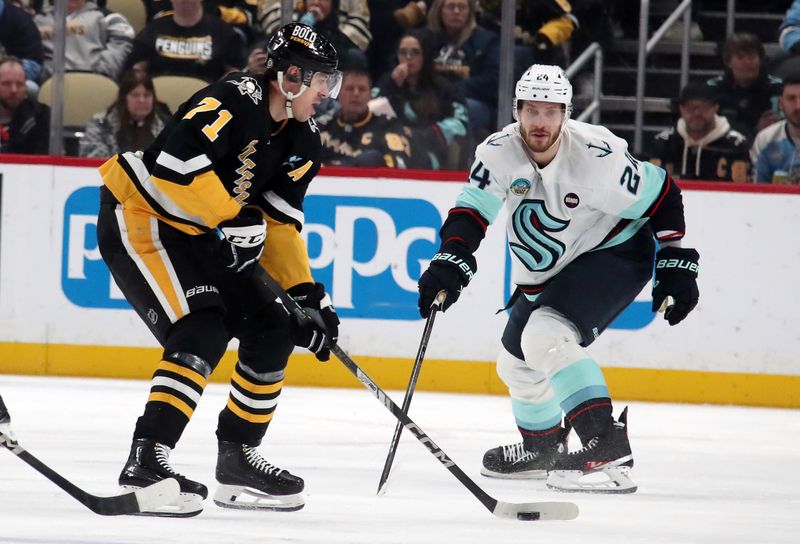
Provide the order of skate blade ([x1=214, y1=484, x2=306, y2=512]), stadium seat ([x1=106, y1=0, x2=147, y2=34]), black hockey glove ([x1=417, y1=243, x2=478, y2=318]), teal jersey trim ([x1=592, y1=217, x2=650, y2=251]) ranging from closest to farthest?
skate blade ([x1=214, y1=484, x2=306, y2=512])
black hockey glove ([x1=417, y1=243, x2=478, y2=318])
teal jersey trim ([x1=592, y1=217, x2=650, y2=251])
stadium seat ([x1=106, y1=0, x2=147, y2=34])

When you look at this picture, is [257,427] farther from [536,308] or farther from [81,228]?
[81,228]

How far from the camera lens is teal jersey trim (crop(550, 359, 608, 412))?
3459 mm

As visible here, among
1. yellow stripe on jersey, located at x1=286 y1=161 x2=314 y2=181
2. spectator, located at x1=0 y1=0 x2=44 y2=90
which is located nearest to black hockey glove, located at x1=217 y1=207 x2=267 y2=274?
yellow stripe on jersey, located at x1=286 y1=161 x2=314 y2=181

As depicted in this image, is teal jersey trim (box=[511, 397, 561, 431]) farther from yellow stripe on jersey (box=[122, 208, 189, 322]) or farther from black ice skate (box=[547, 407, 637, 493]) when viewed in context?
yellow stripe on jersey (box=[122, 208, 189, 322])

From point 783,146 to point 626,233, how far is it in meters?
2.09

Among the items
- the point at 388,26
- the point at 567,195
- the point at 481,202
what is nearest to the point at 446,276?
the point at 481,202

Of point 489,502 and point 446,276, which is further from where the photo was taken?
point 446,276

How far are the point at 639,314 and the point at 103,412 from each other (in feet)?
7.15

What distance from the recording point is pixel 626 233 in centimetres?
374

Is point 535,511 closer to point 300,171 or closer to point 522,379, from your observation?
point 522,379

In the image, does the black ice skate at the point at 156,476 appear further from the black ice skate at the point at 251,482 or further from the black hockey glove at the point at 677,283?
the black hockey glove at the point at 677,283

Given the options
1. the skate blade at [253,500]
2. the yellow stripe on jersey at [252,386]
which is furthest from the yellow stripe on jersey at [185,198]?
the skate blade at [253,500]

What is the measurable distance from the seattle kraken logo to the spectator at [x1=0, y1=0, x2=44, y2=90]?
9.40ft

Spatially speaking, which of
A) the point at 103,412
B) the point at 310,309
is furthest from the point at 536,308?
the point at 103,412
